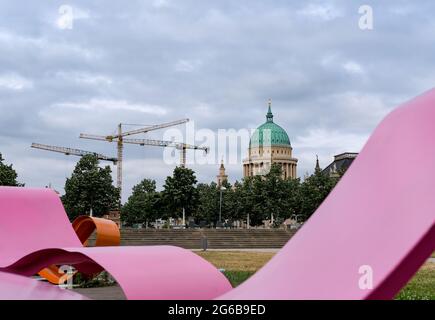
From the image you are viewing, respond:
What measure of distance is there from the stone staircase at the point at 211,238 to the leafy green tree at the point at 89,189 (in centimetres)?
891

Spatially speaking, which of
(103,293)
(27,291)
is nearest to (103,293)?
(103,293)

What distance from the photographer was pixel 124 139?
104 metres

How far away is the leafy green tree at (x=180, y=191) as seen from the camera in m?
60.1

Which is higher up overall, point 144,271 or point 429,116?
point 429,116

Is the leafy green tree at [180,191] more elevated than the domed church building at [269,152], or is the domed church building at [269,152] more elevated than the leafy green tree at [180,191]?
the domed church building at [269,152]

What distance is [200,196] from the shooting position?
64.5 meters

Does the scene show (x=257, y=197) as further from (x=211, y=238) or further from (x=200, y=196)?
(x=211, y=238)

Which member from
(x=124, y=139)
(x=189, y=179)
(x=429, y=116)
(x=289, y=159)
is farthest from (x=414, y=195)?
(x=289, y=159)

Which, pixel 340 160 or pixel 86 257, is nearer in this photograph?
pixel 86 257

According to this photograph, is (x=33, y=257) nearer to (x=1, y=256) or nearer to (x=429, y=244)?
(x=1, y=256)

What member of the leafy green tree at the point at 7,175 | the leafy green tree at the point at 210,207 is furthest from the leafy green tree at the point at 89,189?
→ the leafy green tree at the point at 210,207

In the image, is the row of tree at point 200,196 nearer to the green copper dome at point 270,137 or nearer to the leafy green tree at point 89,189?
the leafy green tree at point 89,189

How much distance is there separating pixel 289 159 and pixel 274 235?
84.9 m

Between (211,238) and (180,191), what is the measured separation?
18938 mm
